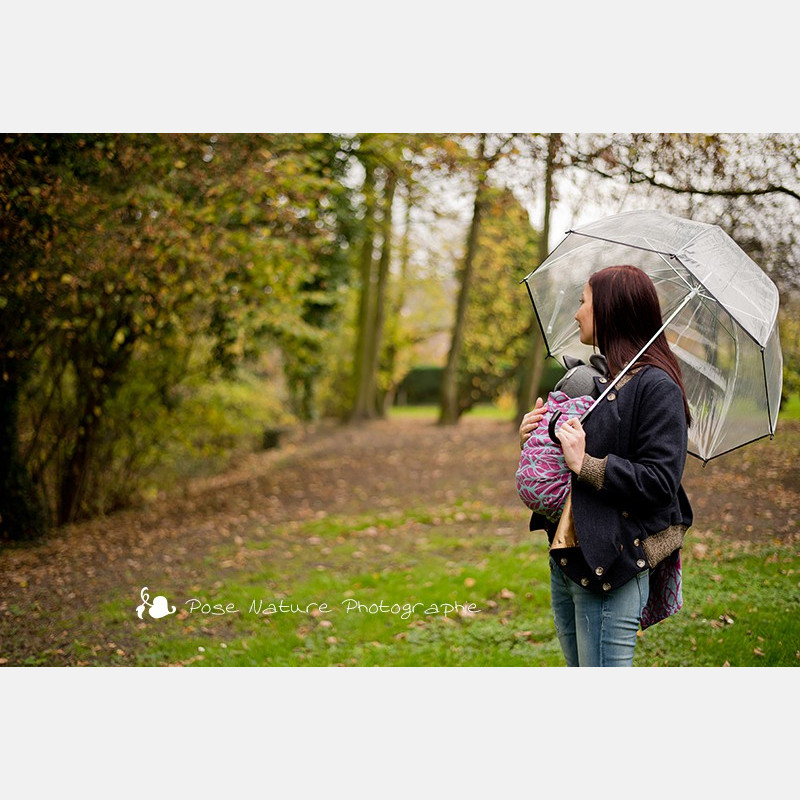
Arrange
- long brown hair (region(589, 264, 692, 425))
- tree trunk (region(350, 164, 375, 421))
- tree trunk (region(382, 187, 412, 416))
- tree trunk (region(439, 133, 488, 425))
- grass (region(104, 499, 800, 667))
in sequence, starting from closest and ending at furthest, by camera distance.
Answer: long brown hair (region(589, 264, 692, 425)) → grass (region(104, 499, 800, 667)) → tree trunk (region(439, 133, 488, 425)) → tree trunk (region(350, 164, 375, 421)) → tree trunk (region(382, 187, 412, 416))

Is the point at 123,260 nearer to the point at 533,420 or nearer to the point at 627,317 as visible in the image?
the point at 533,420

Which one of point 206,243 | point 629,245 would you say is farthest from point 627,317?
point 206,243

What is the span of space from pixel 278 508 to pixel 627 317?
→ 4794 mm

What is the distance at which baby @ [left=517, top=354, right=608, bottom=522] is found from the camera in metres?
2.05

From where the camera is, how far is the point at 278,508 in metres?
6.39

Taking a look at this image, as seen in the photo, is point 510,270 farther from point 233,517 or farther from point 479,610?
point 479,610

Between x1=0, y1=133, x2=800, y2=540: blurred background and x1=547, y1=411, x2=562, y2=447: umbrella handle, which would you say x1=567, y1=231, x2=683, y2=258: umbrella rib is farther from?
x1=0, y1=133, x2=800, y2=540: blurred background

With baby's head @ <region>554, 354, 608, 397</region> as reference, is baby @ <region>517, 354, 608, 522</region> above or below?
below

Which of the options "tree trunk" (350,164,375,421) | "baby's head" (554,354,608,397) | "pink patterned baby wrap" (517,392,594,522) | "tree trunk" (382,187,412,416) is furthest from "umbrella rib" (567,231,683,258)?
"tree trunk" (350,164,375,421)

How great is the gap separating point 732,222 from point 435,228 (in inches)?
198

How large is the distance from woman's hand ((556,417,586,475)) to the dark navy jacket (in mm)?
41
